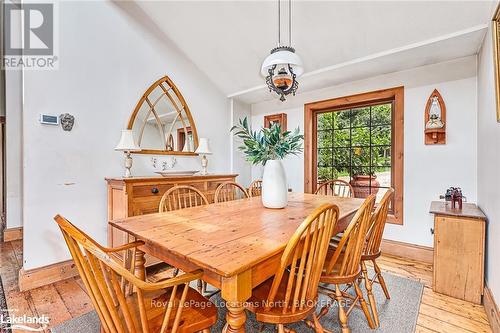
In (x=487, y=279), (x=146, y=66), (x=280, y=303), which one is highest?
(x=146, y=66)

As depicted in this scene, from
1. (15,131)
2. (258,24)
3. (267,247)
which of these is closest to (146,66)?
(258,24)

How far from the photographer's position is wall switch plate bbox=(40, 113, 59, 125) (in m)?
2.33

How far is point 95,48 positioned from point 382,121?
3.46 m

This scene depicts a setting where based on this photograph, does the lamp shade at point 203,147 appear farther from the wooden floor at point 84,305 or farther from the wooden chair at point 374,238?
the wooden chair at point 374,238

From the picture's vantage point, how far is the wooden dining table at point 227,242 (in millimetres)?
972

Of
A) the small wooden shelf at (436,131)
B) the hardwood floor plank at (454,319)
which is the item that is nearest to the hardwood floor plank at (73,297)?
the hardwood floor plank at (454,319)

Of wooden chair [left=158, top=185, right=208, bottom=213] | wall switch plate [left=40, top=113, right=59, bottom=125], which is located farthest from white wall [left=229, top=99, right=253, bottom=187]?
wall switch plate [left=40, top=113, right=59, bottom=125]

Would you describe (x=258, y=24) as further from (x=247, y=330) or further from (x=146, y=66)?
(x=247, y=330)

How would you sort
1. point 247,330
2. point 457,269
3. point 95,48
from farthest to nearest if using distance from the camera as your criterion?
point 95,48 < point 457,269 < point 247,330

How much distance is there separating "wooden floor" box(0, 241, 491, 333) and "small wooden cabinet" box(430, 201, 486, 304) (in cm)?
9

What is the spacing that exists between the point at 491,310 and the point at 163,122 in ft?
11.6

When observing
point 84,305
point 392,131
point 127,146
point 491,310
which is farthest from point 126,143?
point 491,310

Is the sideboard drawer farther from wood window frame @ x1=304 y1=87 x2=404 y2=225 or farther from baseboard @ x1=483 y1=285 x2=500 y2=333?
baseboard @ x1=483 y1=285 x2=500 y2=333

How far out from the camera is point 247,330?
1692 mm
